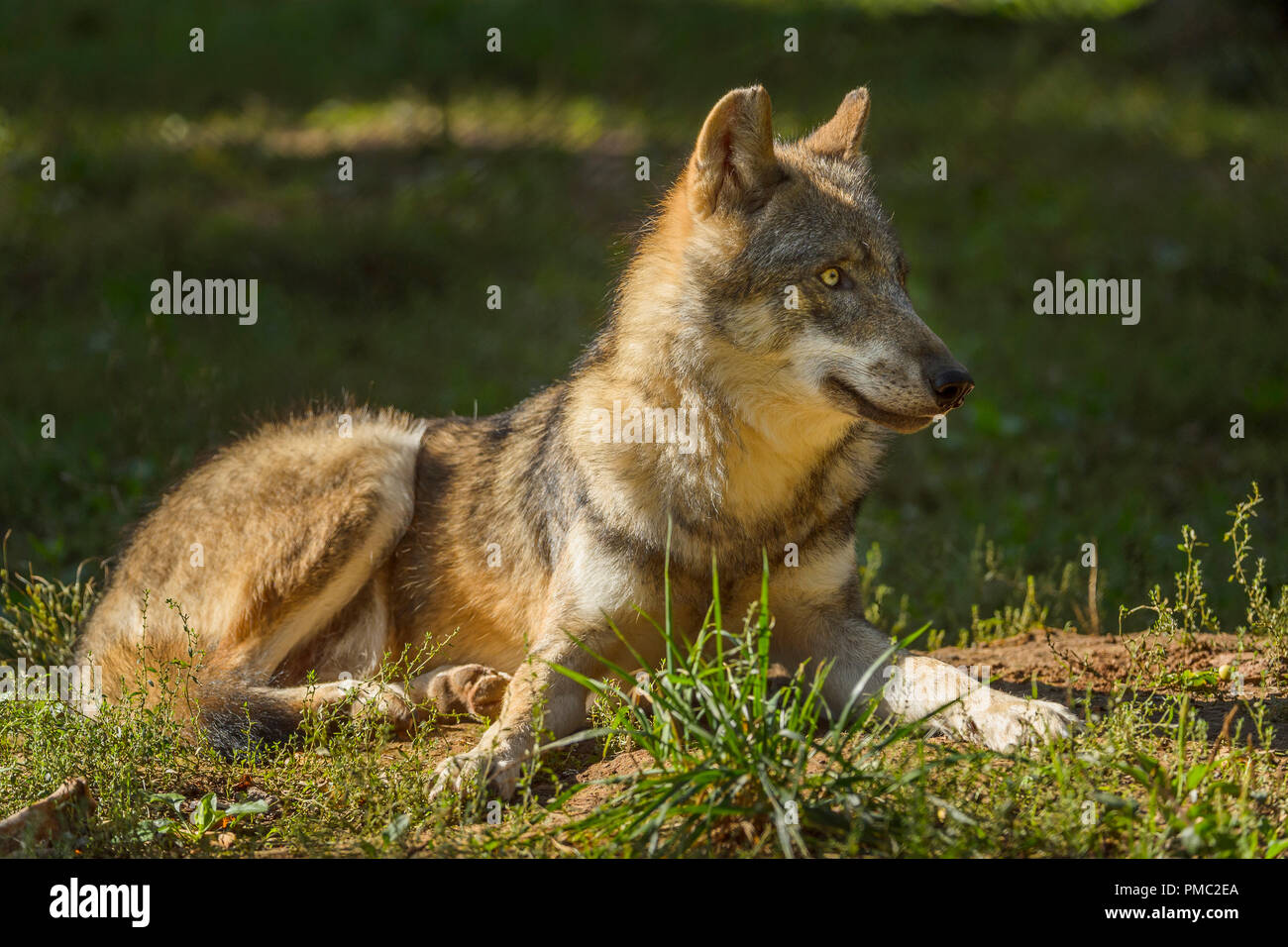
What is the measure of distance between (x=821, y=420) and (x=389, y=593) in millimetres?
2164

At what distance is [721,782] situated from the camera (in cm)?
347

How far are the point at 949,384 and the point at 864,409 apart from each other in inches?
11.5

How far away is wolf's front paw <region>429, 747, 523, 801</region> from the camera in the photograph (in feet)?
13.3

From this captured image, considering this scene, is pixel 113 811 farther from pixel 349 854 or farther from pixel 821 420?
pixel 821 420

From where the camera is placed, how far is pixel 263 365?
9.67 meters

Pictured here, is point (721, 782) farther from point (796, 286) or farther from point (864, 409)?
point (796, 286)

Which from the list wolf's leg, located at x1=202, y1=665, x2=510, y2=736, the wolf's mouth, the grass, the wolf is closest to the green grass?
the grass

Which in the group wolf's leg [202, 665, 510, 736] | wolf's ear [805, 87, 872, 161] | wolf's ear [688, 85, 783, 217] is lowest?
wolf's leg [202, 665, 510, 736]

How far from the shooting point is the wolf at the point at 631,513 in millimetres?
4402

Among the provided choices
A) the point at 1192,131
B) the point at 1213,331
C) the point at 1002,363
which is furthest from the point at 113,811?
the point at 1192,131

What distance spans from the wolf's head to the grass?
0.89 meters

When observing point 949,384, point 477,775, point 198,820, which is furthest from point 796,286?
point 198,820
